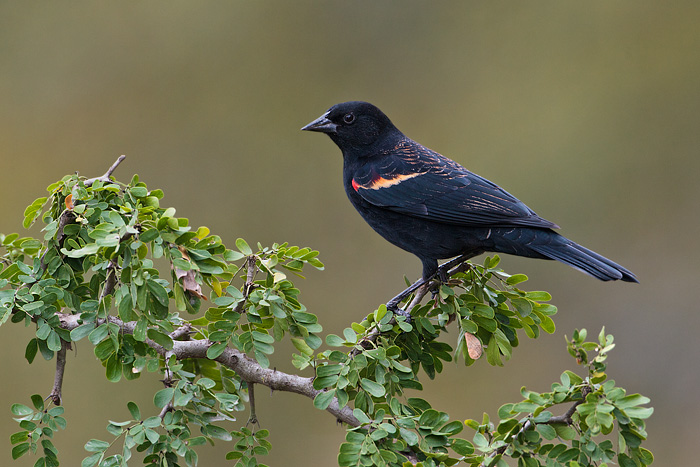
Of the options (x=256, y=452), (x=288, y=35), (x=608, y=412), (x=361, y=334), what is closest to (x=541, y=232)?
(x=361, y=334)

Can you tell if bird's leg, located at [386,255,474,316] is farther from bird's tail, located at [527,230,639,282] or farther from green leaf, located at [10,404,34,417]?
green leaf, located at [10,404,34,417]

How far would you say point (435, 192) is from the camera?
10.4ft

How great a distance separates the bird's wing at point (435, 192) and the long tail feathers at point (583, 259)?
0.29ft

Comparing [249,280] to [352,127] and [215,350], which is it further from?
[352,127]

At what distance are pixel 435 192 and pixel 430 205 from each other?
8 centimetres

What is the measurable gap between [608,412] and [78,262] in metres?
1.63

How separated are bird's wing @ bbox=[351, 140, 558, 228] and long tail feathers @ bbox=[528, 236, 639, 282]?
0.09 metres

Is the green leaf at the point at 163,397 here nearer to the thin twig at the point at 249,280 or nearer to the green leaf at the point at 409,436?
the thin twig at the point at 249,280

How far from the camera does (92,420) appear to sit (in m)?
5.55

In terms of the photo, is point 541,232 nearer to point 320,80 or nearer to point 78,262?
point 78,262

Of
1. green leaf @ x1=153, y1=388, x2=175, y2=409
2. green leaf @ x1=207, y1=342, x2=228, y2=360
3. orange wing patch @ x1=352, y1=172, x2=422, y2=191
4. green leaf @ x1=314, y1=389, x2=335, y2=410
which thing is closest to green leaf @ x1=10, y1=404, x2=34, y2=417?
green leaf @ x1=153, y1=388, x2=175, y2=409

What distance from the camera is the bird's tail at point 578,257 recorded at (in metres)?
2.55

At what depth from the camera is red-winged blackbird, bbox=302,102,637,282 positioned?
2852 mm

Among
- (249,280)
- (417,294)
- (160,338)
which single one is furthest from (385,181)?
(160,338)
